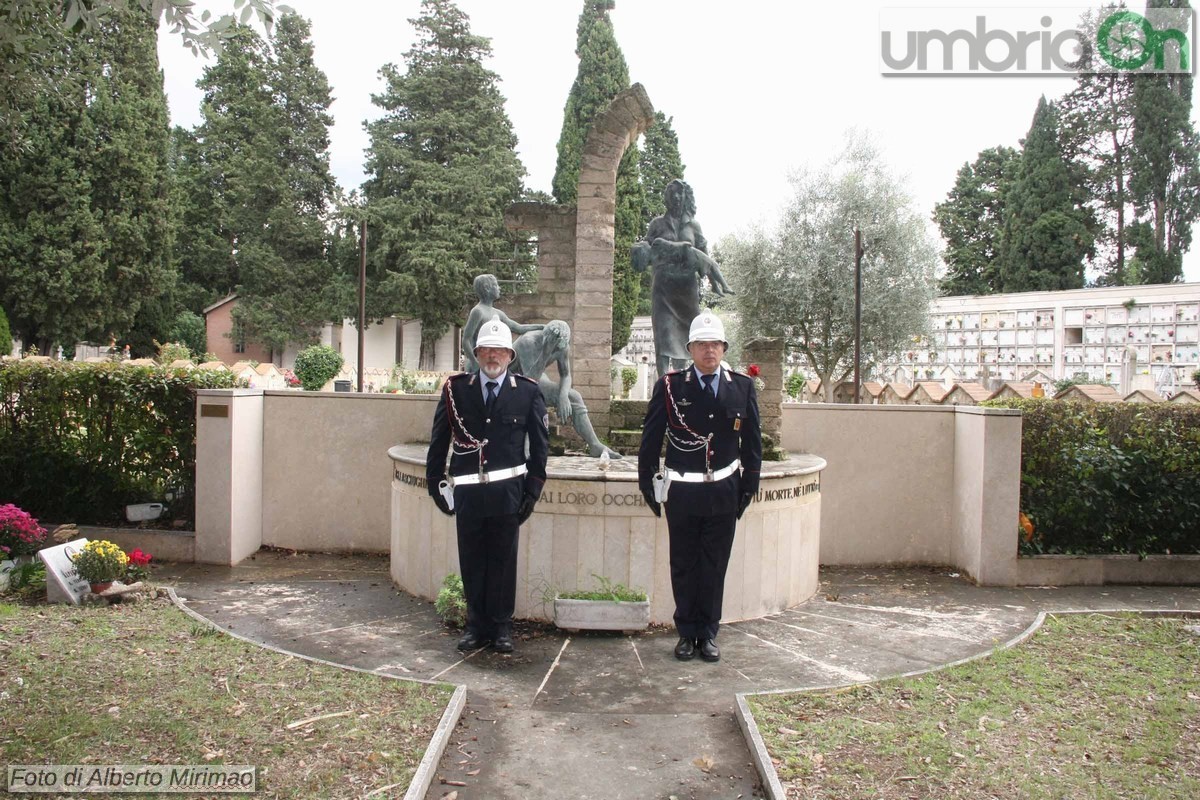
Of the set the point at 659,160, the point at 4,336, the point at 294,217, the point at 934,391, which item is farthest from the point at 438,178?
the point at 934,391

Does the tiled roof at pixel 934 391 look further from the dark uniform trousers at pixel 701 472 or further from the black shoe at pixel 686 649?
the black shoe at pixel 686 649

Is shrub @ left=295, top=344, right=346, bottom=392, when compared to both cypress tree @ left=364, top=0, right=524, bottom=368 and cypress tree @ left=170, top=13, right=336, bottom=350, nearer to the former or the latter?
cypress tree @ left=364, top=0, right=524, bottom=368

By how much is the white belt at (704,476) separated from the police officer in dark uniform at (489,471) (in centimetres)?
80

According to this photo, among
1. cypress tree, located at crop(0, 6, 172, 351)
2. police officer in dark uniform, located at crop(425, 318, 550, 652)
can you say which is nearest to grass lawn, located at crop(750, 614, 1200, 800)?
police officer in dark uniform, located at crop(425, 318, 550, 652)

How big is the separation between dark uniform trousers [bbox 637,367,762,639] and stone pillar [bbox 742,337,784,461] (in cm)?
282

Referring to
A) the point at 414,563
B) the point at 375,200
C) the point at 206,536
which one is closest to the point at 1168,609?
the point at 414,563

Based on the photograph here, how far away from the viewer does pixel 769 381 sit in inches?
333

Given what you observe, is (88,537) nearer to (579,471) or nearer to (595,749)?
(579,471)

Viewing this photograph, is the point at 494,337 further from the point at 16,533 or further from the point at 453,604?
the point at 16,533

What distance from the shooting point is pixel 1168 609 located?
680 cm

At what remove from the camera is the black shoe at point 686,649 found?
210 inches

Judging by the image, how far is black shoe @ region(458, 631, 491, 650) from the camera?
541cm

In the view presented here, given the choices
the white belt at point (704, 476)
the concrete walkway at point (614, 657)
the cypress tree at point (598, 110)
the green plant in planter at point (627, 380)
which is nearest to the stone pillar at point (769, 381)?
the concrete walkway at point (614, 657)

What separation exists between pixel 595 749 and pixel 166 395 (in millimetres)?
6287
